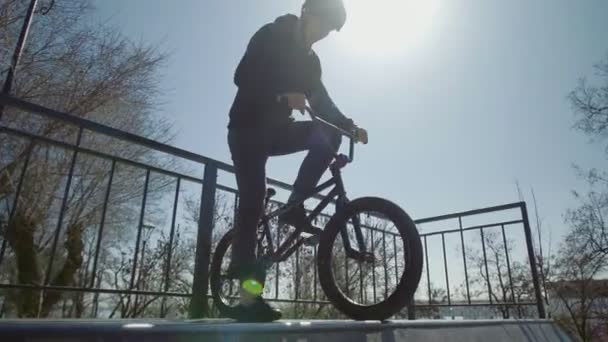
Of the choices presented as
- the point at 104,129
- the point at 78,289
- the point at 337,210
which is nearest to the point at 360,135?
the point at 337,210

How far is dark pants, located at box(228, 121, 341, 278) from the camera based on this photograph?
1.50 m

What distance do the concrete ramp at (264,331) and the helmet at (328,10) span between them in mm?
1382

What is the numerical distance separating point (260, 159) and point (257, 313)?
0.66m

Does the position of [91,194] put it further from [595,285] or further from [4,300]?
[595,285]

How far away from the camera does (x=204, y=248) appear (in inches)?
80.0

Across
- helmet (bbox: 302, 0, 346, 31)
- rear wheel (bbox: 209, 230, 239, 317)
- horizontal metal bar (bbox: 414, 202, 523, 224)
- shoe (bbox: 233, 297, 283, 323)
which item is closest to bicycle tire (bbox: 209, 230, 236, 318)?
rear wheel (bbox: 209, 230, 239, 317)

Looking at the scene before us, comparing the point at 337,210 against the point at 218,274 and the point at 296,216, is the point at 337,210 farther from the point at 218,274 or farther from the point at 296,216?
the point at 218,274

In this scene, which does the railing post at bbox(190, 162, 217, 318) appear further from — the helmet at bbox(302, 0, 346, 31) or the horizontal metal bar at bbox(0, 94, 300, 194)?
the helmet at bbox(302, 0, 346, 31)

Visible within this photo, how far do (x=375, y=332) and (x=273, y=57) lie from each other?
1256 mm

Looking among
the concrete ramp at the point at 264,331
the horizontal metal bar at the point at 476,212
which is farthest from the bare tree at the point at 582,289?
the concrete ramp at the point at 264,331

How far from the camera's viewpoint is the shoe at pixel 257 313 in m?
1.34

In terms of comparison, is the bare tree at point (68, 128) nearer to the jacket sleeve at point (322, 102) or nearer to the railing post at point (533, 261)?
the jacket sleeve at point (322, 102)

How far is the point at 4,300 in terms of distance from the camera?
498cm

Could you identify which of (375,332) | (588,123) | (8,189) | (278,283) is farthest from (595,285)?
(8,189)
